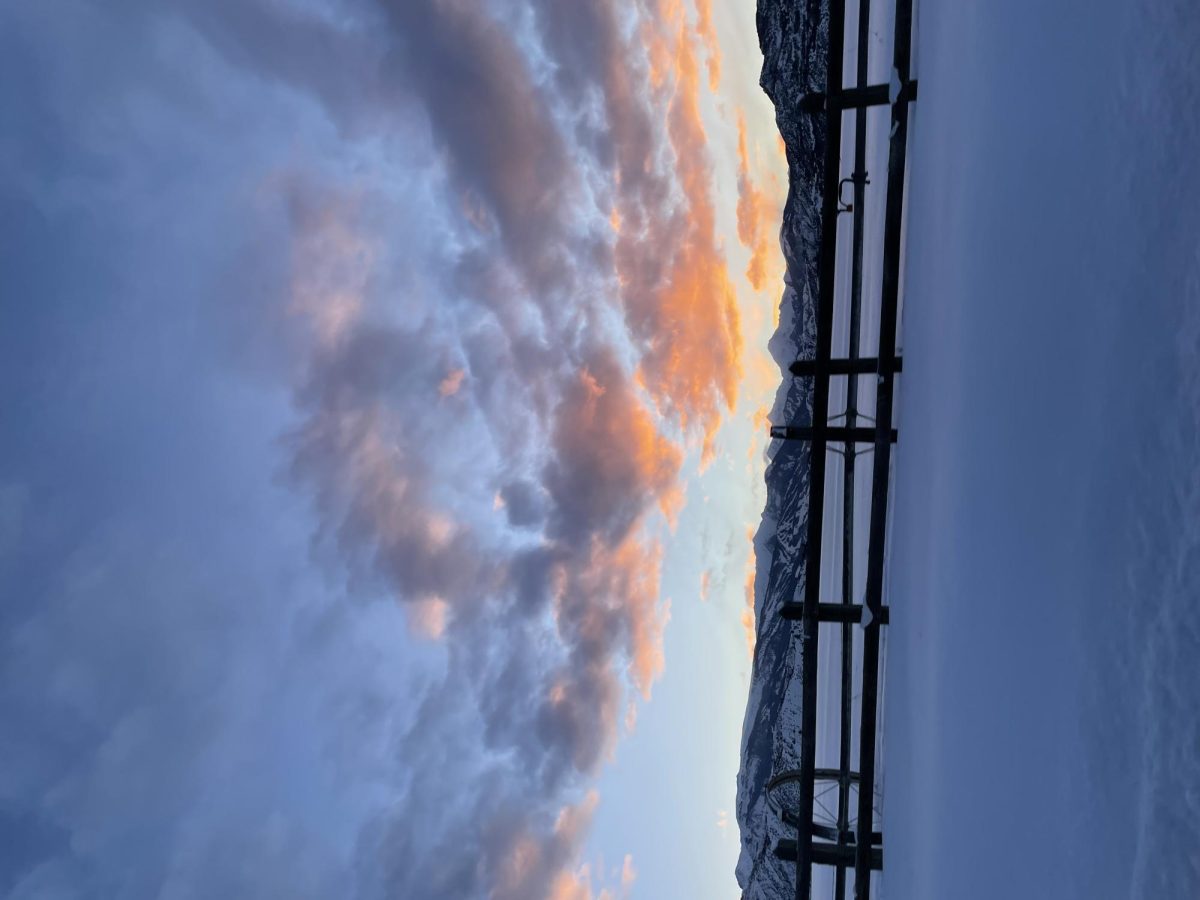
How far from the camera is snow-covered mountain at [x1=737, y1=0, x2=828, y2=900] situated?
613 cm

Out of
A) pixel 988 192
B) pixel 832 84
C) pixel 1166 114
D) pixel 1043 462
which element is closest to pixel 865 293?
pixel 832 84

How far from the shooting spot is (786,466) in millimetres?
6492

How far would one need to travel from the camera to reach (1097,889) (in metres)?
1.93

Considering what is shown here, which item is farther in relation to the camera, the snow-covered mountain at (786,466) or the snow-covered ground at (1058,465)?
the snow-covered mountain at (786,466)

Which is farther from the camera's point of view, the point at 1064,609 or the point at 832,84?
the point at 832,84

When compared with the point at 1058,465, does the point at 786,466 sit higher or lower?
higher

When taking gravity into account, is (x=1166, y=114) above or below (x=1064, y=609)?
above

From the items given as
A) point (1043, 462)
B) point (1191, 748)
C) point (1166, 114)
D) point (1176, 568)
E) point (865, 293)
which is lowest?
point (1191, 748)

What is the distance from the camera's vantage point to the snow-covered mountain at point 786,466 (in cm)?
613

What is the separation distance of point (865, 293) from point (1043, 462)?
305 cm

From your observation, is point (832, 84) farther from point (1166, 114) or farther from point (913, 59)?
point (1166, 114)

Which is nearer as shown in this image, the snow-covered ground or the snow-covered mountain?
the snow-covered ground

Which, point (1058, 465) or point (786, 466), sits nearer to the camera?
point (1058, 465)

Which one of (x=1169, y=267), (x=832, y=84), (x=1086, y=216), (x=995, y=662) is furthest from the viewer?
(x=832, y=84)
